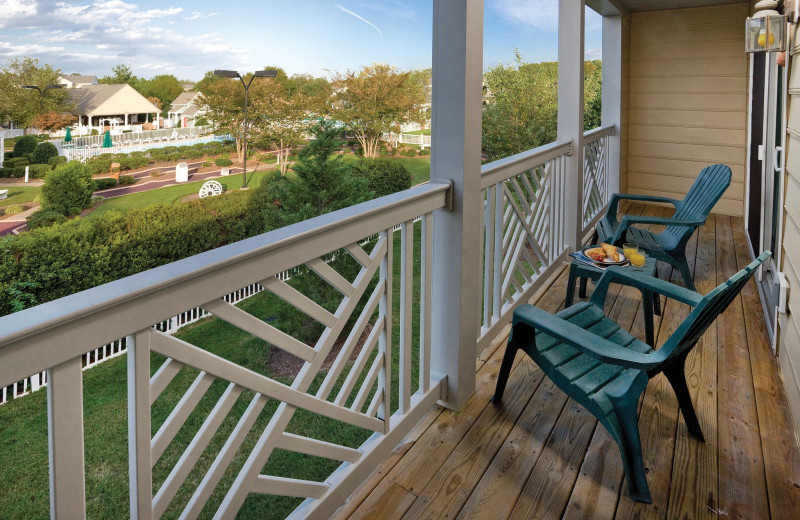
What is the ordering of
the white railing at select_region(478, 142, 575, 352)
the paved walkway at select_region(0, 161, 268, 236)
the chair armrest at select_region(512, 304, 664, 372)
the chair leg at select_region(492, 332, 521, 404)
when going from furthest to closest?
1. the white railing at select_region(478, 142, 575, 352)
2. the chair leg at select_region(492, 332, 521, 404)
3. the chair armrest at select_region(512, 304, 664, 372)
4. the paved walkway at select_region(0, 161, 268, 236)

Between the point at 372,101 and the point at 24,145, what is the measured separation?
105 centimetres

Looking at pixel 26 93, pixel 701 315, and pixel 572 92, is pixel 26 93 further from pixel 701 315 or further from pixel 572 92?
pixel 572 92

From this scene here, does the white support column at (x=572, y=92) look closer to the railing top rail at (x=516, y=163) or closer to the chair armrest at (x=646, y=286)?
the railing top rail at (x=516, y=163)

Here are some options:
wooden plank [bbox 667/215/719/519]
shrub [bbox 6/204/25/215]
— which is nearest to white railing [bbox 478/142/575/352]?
wooden plank [bbox 667/215/719/519]

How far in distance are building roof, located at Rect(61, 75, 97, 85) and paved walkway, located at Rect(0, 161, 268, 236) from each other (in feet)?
0.56

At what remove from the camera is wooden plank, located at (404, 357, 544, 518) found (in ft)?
5.65

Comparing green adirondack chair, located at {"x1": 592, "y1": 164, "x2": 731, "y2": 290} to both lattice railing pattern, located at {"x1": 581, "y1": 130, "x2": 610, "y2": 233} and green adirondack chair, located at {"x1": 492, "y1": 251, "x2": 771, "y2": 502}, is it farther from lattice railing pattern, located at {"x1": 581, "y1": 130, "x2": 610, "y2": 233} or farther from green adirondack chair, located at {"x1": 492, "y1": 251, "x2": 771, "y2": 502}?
green adirondack chair, located at {"x1": 492, "y1": 251, "x2": 771, "y2": 502}

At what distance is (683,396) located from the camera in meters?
1.99

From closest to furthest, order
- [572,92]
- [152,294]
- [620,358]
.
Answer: [152,294] < [620,358] < [572,92]

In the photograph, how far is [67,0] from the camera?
2.95ft

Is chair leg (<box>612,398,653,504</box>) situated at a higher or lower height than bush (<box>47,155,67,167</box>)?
lower

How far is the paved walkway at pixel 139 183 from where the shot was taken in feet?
2.67

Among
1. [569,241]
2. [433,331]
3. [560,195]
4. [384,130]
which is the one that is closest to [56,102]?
[384,130]

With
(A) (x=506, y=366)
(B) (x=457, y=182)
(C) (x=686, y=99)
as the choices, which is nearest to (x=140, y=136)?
(B) (x=457, y=182)
